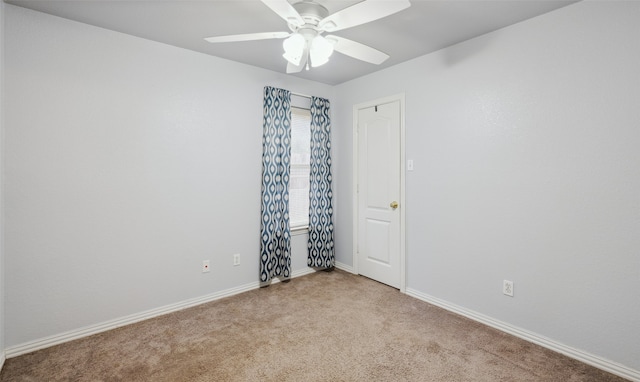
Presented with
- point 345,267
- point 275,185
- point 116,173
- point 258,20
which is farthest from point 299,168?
point 116,173

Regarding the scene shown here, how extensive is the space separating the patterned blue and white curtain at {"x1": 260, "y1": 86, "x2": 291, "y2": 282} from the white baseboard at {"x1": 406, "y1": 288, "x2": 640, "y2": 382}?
63.9 inches

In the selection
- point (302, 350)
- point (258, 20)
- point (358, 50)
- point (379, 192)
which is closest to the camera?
point (358, 50)

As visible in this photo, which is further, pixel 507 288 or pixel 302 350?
pixel 507 288

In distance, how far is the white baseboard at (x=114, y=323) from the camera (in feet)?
7.10

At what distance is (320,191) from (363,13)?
2.49 m

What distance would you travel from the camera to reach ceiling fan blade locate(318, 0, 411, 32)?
1.42 metres

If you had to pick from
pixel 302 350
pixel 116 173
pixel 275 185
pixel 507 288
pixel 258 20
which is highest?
pixel 258 20

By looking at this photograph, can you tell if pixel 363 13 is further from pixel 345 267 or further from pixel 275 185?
pixel 345 267

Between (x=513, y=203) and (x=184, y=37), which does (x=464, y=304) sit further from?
(x=184, y=37)

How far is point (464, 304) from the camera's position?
9.02 feet

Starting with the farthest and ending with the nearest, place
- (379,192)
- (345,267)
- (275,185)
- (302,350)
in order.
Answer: (345,267) < (379,192) < (275,185) < (302,350)

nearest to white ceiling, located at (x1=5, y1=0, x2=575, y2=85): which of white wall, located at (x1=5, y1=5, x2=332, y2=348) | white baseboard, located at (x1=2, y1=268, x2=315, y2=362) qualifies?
white wall, located at (x1=5, y1=5, x2=332, y2=348)

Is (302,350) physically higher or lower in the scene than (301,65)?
lower

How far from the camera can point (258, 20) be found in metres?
2.31
